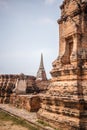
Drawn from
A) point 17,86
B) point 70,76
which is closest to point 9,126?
point 70,76

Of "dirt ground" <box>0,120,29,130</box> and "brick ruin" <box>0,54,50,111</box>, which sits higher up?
"brick ruin" <box>0,54,50,111</box>

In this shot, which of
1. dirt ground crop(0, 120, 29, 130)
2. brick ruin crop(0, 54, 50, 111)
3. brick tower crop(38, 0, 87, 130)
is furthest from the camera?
brick ruin crop(0, 54, 50, 111)

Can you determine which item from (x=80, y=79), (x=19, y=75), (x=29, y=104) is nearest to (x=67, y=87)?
(x=80, y=79)

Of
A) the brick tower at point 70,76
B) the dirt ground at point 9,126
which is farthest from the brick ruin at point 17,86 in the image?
the brick tower at point 70,76

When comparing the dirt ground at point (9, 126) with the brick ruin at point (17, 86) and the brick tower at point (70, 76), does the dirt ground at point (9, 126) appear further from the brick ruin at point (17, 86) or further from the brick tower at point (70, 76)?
the brick ruin at point (17, 86)

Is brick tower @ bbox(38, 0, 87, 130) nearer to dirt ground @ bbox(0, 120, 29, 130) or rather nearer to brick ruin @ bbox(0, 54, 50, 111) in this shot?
dirt ground @ bbox(0, 120, 29, 130)

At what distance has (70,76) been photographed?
9000mm

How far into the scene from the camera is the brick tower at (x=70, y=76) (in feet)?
26.4

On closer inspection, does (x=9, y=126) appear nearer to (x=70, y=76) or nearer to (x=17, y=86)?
(x=70, y=76)

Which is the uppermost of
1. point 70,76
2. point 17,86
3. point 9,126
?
point 70,76

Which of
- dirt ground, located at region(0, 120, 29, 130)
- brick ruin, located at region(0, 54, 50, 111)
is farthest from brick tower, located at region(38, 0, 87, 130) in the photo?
brick ruin, located at region(0, 54, 50, 111)

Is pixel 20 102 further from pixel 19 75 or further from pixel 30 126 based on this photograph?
pixel 30 126

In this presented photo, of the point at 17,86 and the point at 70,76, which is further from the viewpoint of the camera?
the point at 17,86

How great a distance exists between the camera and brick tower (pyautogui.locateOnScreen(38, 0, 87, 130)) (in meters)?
8.05
